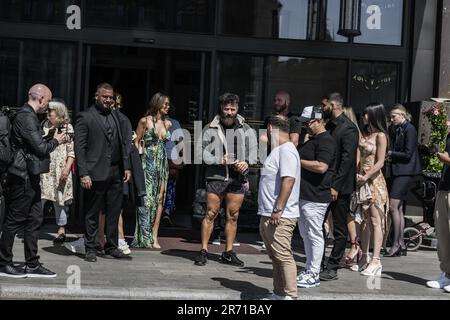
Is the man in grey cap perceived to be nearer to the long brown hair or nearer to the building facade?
the long brown hair

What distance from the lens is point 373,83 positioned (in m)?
13.7

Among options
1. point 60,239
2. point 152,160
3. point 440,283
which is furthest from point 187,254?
point 440,283

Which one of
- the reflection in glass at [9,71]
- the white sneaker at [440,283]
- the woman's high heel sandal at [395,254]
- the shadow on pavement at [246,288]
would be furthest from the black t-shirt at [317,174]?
the reflection in glass at [9,71]

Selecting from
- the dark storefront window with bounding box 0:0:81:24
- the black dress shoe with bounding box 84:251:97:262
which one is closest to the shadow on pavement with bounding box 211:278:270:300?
the black dress shoe with bounding box 84:251:97:262

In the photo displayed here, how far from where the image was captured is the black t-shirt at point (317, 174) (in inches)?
336

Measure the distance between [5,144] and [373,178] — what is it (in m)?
4.59

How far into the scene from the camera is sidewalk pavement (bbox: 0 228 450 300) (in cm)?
783

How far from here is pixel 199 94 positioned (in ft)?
44.3

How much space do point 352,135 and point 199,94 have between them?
Answer: 4.63 m

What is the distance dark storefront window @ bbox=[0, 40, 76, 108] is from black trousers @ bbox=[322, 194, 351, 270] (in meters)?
5.30

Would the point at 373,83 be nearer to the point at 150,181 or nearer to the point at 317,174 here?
the point at 150,181

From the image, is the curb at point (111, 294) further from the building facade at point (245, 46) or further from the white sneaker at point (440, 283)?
the building facade at point (245, 46)

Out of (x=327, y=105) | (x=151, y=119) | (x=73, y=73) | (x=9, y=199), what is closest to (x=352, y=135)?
(x=327, y=105)
